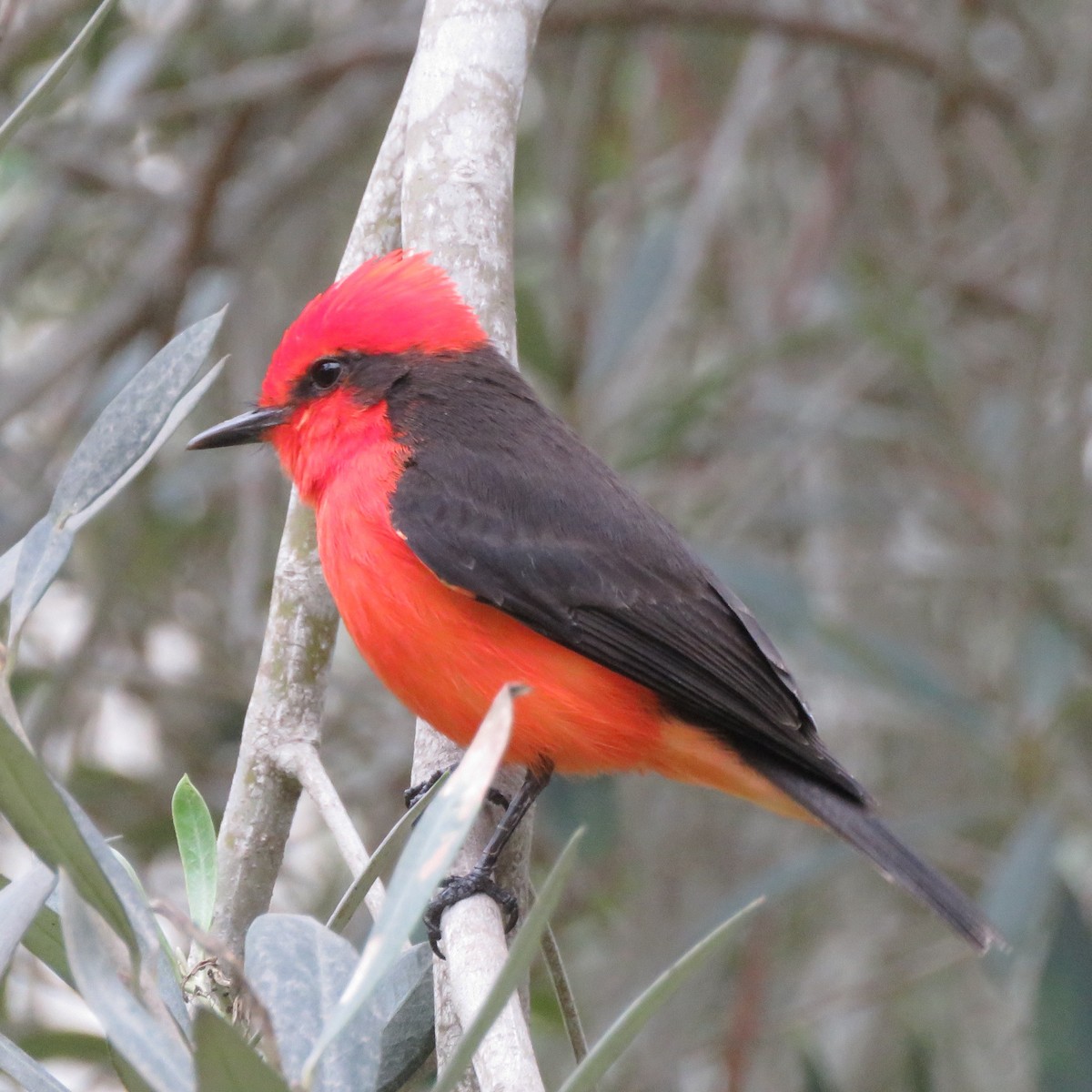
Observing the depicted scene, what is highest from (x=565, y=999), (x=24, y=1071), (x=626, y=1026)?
(x=626, y=1026)

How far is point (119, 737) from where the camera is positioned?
6.68 metres

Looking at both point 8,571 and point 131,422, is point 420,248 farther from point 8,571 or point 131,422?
point 8,571

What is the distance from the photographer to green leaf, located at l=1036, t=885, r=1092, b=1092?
407 centimetres

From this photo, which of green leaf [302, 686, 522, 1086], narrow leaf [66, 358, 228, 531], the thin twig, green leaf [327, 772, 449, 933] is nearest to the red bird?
the thin twig

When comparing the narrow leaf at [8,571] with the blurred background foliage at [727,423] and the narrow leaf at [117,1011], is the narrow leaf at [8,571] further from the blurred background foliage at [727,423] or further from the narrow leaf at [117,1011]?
the blurred background foliage at [727,423]

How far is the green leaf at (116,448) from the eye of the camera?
1.95 metres

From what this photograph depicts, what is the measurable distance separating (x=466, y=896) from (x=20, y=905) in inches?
41.4

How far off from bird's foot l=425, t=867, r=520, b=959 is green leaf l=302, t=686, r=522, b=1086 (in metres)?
1.04

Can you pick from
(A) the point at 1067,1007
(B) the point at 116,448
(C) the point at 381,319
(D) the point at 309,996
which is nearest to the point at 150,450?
(B) the point at 116,448

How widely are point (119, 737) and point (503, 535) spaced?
398cm

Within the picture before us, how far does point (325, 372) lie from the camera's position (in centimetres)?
358

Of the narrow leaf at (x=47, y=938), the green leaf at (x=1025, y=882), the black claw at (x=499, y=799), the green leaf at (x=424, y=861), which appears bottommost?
the green leaf at (x=1025, y=882)

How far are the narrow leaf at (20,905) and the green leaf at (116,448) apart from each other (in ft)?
1.33

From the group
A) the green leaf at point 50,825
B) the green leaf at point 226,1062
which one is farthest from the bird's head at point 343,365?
the green leaf at point 226,1062
